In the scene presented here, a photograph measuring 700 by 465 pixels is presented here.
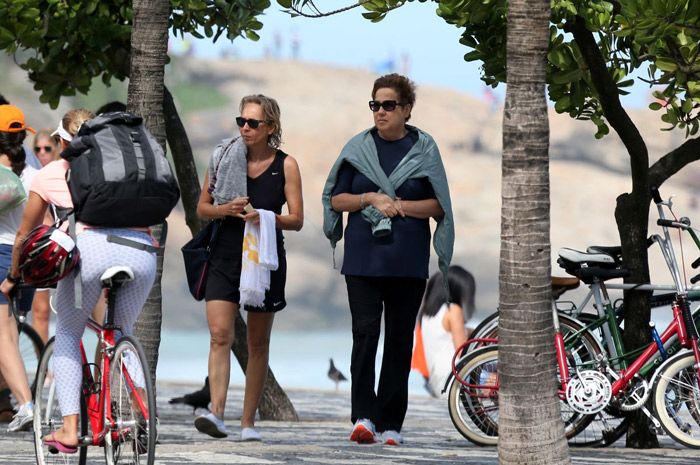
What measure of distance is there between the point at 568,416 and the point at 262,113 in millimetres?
2763

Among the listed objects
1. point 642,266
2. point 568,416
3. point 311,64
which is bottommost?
point 568,416

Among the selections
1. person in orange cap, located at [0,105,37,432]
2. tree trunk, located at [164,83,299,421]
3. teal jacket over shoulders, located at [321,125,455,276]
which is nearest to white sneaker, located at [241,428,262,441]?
teal jacket over shoulders, located at [321,125,455,276]

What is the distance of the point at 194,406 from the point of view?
1166 centimetres

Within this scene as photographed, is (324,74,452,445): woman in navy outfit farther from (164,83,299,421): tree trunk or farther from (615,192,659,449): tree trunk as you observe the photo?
(164,83,299,421): tree trunk

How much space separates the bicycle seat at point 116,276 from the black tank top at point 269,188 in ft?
7.45

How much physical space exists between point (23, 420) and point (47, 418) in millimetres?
2133

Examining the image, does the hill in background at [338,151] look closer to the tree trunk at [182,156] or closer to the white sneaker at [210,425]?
the tree trunk at [182,156]

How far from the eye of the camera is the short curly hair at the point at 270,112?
328 inches

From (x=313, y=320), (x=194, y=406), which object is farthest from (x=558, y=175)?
(x=194, y=406)

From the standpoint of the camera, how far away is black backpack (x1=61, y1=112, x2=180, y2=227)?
6047mm

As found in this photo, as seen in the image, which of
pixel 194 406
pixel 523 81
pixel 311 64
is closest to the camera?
pixel 523 81

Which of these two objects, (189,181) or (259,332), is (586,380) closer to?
(259,332)

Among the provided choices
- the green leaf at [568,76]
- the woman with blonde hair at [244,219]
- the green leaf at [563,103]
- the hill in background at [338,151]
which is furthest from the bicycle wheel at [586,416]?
the hill in background at [338,151]

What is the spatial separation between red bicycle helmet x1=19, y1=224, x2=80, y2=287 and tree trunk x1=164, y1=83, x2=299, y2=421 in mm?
4562
